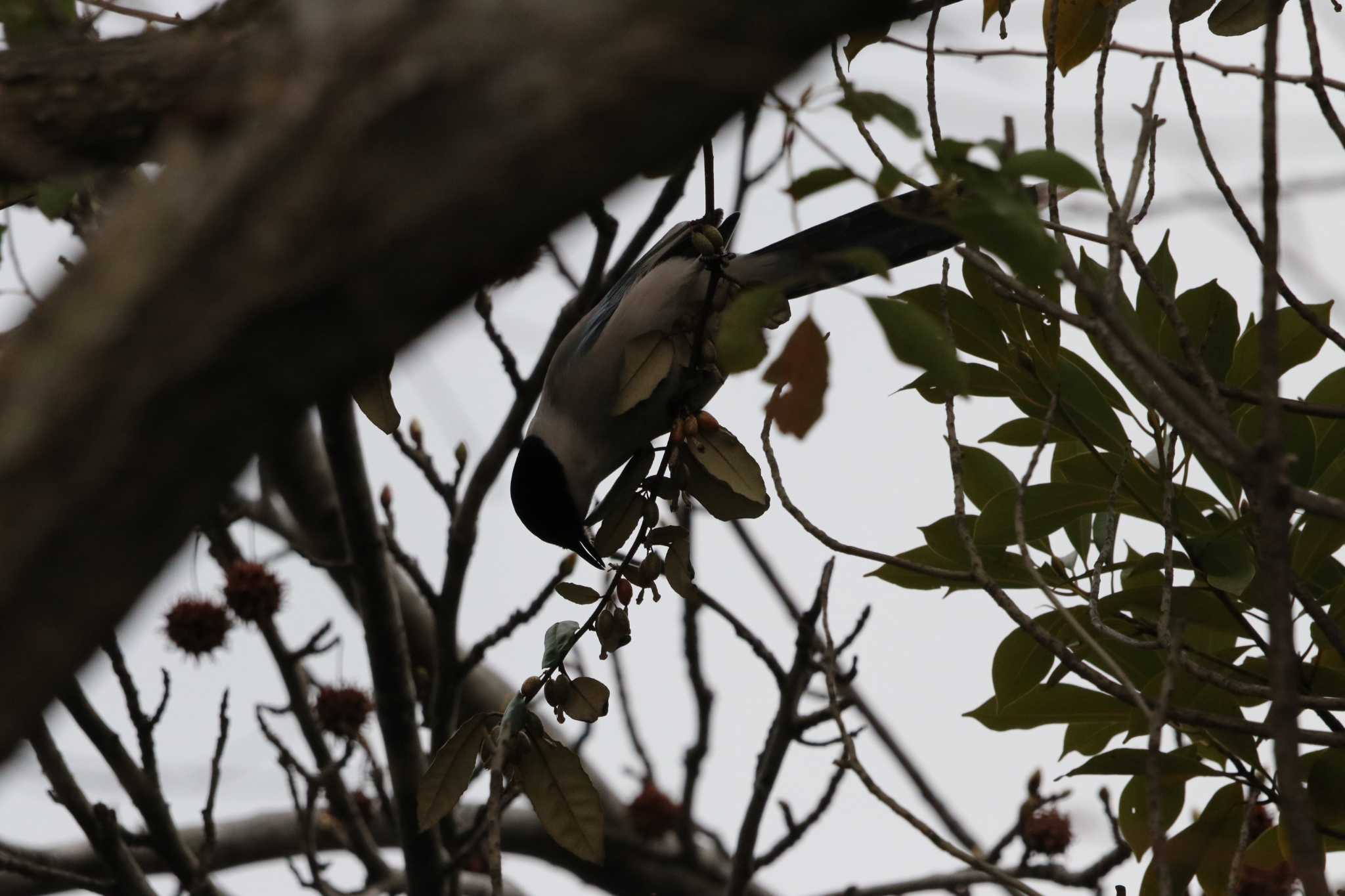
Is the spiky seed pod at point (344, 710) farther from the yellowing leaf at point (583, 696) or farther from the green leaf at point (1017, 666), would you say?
the green leaf at point (1017, 666)

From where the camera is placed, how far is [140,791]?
318 centimetres

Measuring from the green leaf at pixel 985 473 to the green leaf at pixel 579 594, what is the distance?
0.68 m

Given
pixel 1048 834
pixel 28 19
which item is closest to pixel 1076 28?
pixel 28 19

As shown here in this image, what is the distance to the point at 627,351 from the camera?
2180 mm

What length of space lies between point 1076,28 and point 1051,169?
1291 mm

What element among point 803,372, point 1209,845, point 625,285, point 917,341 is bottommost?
point 1209,845

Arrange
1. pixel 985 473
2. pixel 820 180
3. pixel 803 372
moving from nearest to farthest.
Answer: pixel 820 180 < pixel 803 372 < pixel 985 473

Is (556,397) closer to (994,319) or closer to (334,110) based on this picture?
(994,319)

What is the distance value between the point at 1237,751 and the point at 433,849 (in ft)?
6.63

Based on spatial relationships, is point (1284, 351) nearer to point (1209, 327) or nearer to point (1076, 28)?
point (1209, 327)

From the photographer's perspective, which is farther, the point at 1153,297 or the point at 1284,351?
the point at 1284,351

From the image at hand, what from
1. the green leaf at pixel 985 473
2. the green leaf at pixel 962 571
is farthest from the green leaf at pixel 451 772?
the green leaf at pixel 985 473

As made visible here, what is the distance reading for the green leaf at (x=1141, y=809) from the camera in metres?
2.17

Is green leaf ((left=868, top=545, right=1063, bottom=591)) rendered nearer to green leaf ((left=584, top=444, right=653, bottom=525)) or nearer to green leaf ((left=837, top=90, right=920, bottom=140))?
green leaf ((left=584, top=444, right=653, bottom=525))
